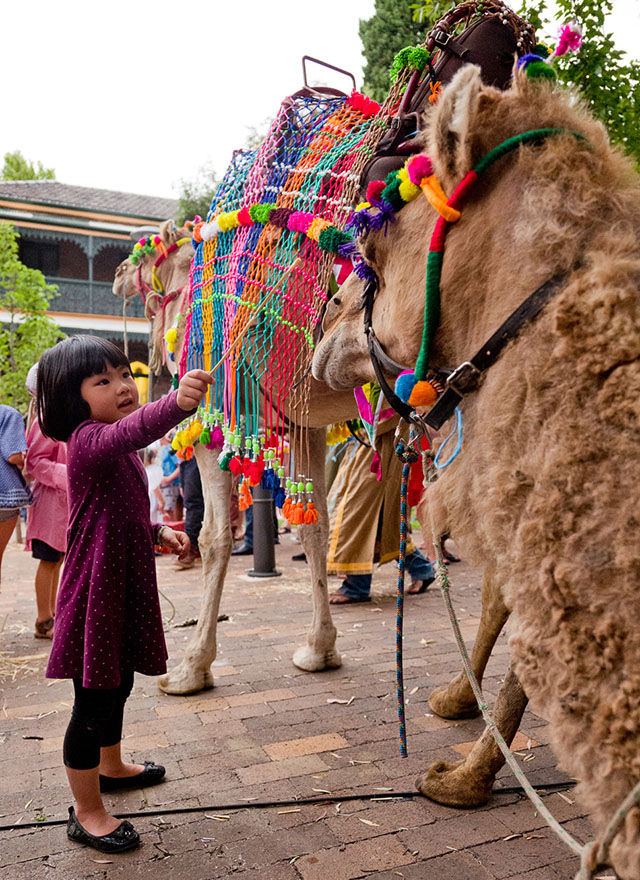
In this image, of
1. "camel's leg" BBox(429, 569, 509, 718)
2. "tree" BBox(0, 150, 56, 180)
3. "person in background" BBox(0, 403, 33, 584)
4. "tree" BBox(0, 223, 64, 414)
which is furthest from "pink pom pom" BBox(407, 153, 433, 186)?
"tree" BBox(0, 150, 56, 180)

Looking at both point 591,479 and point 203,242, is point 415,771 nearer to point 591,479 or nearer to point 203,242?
point 591,479

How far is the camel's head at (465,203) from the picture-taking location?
1.42 metres

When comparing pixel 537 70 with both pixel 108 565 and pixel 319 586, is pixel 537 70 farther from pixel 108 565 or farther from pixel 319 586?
pixel 319 586

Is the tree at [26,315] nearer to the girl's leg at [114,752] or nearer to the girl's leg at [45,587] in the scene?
the girl's leg at [45,587]

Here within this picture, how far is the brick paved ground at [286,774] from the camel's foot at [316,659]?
0.05 meters

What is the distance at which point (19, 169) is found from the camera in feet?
140

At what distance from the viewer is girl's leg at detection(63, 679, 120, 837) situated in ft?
7.68

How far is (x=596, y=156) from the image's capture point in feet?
4.81

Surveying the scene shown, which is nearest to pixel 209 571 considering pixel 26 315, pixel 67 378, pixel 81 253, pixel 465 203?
pixel 67 378

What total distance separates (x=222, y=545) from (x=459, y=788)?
1.84 meters

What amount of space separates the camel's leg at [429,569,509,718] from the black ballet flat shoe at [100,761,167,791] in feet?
4.33

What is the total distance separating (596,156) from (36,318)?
14.9 m

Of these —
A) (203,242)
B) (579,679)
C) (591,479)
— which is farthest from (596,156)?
(203,242)

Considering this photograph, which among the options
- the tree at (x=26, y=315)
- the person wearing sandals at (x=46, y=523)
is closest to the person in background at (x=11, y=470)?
the person wearing sandals at (x=46, y=523)
